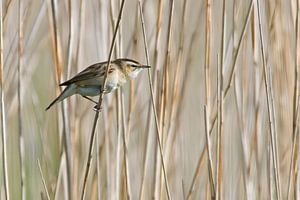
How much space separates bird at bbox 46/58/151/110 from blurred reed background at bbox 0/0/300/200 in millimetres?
45

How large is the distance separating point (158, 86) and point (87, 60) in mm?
646

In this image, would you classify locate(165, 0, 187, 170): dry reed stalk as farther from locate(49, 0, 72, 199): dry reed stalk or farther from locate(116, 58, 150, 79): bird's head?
locate(49, 0, 72, 199): dry reed stalk

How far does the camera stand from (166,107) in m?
2.10

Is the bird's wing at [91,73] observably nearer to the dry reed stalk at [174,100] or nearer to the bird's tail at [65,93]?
the bird's tail at [65,93]

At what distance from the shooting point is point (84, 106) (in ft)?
9.12

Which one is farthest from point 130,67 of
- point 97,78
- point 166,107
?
point 166,107

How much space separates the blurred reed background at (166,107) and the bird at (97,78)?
0.15 feet

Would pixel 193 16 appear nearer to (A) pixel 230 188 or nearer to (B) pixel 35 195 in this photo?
(A) pixel 230 188

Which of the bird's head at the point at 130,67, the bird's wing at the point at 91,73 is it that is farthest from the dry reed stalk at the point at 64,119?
the bird's head at the point at 130,67

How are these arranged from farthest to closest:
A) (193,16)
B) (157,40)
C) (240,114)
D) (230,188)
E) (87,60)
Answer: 1. (193,16)
2. (87,60)
3. (230,188)
4. (240,114)
5. (157,40)

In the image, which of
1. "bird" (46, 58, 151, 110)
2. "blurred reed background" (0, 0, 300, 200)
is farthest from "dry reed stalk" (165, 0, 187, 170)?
"bird" (46, 58, 151, 110)

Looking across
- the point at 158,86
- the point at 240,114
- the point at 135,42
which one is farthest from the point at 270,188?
the point at 135,42

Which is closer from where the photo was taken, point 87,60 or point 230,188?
point 230,188

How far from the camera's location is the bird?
2148 mm
